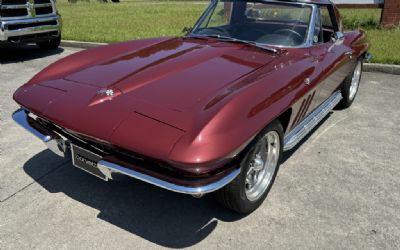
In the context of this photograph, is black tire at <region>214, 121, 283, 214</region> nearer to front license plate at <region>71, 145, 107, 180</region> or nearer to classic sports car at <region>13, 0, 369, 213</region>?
classic sports car at <region>13, 0, 369, 213</region>

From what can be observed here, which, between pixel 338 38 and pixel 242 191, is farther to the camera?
pixel 338 38

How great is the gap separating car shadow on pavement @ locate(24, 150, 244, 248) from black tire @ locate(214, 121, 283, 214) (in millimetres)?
138

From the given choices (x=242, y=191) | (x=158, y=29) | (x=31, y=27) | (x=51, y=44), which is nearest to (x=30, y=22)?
(x=31, y=27)

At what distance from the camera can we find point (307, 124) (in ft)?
12.3

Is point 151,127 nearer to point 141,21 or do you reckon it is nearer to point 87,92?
point 87,92

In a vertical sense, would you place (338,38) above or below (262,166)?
above

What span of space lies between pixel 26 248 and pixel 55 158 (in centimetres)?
131

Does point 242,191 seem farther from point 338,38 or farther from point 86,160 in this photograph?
point 338,38

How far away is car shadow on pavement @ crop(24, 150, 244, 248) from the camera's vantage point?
283cm

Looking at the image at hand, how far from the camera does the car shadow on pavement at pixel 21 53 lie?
8.13 m

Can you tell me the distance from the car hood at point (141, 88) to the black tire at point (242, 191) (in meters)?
0.43

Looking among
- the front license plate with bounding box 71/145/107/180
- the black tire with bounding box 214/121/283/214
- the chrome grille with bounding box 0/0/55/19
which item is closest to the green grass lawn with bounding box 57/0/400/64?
the chrome grille with bounding box 0/0/55/19

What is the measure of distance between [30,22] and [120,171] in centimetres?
675

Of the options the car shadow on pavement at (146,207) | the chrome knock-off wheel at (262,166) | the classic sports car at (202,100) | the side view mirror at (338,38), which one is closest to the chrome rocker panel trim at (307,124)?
the classic sports car at (202,100)
